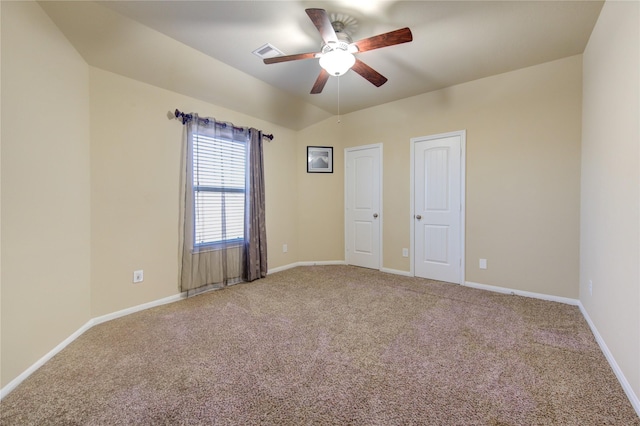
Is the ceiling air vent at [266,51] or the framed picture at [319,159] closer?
the ceiling air vent at [266,51]

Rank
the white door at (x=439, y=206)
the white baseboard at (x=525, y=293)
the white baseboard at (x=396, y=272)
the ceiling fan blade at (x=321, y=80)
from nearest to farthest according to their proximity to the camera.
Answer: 1. the ceiling fan blade at (x=321, y=80)
2. the white baseboard at (x=525, y=293)
3. the white door at (x=439, y=206)
4. the white baseboard at (x=396, y=272)

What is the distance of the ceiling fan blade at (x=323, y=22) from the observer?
64.6 inches

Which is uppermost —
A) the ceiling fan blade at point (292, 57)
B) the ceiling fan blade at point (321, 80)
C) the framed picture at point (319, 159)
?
the ceiling fan blade at point (292, 57)

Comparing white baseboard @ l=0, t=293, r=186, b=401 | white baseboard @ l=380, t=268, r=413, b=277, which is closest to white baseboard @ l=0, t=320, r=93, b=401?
white baseboard @ l=0, t=293, r=186, b=401

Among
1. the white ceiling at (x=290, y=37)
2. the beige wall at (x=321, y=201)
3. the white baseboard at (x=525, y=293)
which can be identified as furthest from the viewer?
the beige wall at (x=321, y=201)

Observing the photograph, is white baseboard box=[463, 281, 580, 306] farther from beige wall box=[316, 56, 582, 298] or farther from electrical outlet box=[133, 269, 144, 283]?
electrical outlet box=[133, 269, 144, 283]

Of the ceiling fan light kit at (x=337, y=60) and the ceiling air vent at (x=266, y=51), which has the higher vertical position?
the ceiling air vent at (x=266, y=51)

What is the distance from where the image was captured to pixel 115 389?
5.09 feet

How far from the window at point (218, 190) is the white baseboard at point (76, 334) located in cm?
68

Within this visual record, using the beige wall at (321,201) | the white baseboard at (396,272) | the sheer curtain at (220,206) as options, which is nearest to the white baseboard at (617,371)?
the white baseboard at (396,272)

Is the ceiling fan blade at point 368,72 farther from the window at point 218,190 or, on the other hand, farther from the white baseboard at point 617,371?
the white baseboard at point 617,371

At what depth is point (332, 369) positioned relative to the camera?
5.65 feet

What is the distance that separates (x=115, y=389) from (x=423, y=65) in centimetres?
379

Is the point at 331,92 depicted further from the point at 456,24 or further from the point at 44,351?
the point at 44,351
